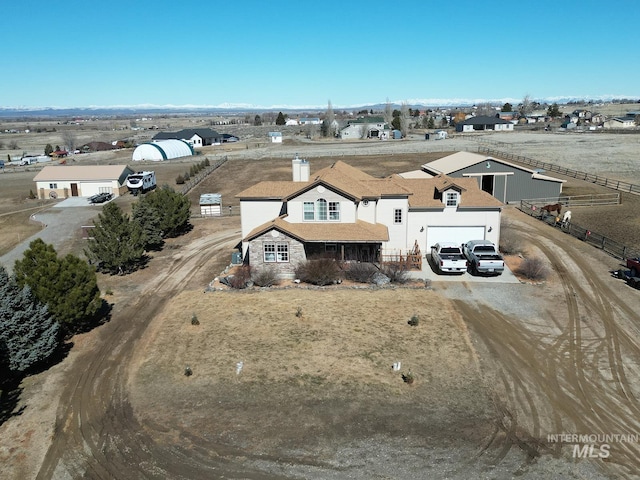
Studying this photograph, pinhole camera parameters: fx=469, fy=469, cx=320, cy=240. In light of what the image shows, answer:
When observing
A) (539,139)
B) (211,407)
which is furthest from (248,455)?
(539,139)

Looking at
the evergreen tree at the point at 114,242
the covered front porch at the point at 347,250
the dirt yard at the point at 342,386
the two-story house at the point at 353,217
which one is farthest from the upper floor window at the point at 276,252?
the evergreen tree at the point at 114,242

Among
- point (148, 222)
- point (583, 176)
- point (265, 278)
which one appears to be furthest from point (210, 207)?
point (583, 176)

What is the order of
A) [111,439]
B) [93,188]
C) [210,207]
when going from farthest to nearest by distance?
[93,188] → [210,207] → [111,439]

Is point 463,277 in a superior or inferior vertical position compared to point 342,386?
superior

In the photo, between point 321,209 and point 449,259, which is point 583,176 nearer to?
point 449,259

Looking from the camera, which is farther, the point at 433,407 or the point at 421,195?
the point at 421,195

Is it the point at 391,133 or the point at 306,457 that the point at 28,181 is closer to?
the point at 306,457
